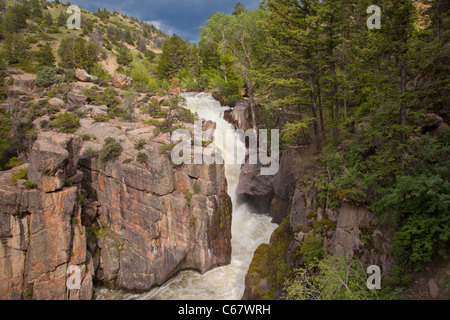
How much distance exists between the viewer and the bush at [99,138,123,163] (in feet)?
52.7

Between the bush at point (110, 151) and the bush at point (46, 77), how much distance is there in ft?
69.5

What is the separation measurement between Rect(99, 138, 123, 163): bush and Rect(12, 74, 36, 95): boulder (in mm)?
21680

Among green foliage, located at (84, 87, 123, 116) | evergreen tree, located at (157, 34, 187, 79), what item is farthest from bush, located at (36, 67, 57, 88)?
evergreen tree, located at (157, 34, 187, 79)

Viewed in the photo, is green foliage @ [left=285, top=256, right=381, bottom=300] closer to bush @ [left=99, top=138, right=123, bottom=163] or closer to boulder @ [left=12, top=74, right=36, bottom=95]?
bush @ [left=99, top=138, right=123, bottom=163]

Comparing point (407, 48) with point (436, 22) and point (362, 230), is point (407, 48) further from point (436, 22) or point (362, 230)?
point (436, 22)

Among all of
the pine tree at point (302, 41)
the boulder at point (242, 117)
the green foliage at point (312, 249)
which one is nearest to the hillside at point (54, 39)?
the boulder at point (242, 117)

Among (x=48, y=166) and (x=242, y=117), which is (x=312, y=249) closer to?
(x=48, y=166)

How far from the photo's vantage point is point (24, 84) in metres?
28.6

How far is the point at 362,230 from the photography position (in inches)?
409

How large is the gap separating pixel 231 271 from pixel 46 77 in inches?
1321

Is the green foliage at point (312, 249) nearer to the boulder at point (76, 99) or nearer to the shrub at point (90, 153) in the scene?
the shrub at point (90, 153)

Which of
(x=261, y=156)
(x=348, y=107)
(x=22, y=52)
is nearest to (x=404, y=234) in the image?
(x=348, y=107)

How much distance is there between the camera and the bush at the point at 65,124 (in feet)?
61.6

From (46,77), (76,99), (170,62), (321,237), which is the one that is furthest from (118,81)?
(321,237)
